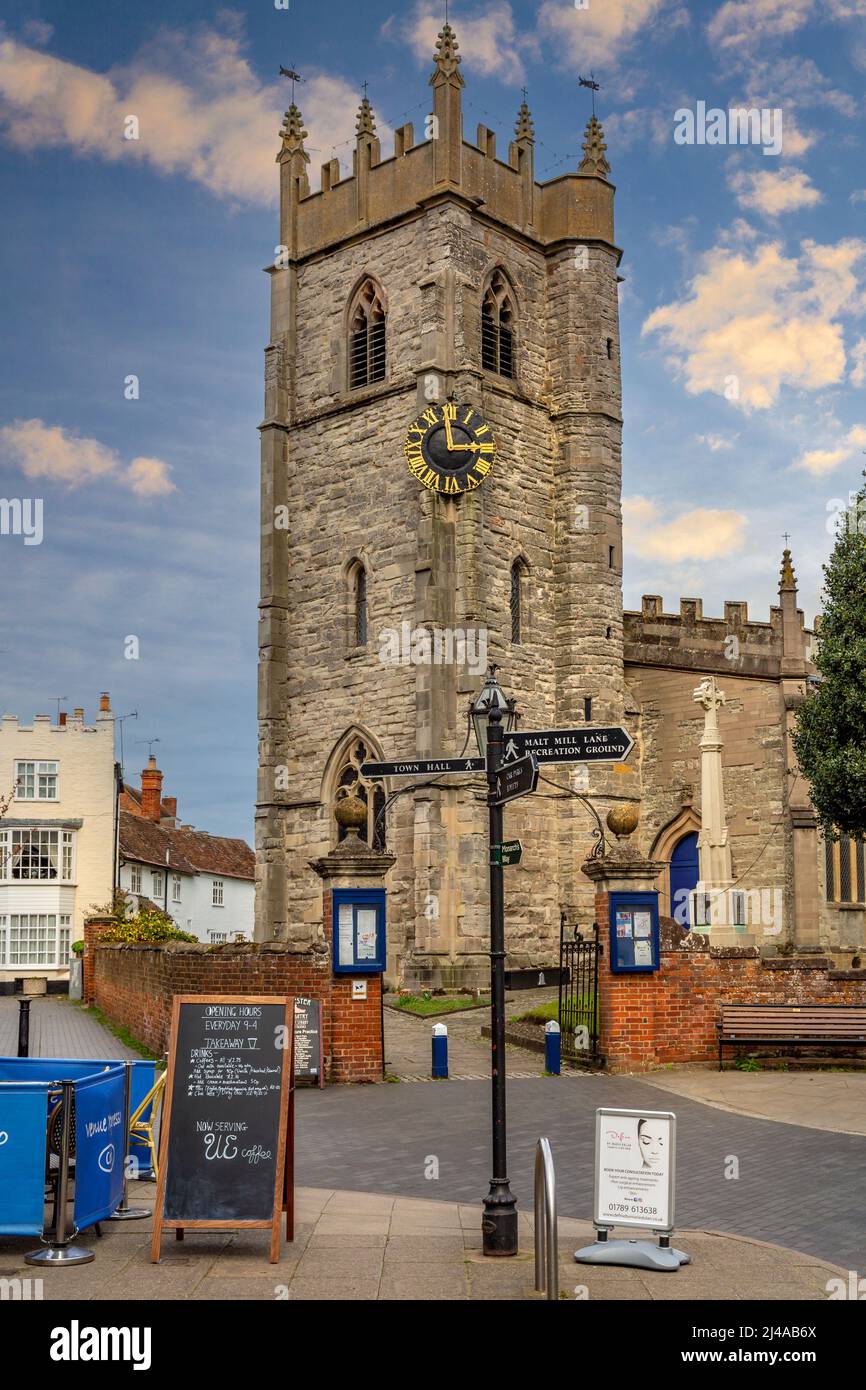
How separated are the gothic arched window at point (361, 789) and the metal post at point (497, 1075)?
20836mm

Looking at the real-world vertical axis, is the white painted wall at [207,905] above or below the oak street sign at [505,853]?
below

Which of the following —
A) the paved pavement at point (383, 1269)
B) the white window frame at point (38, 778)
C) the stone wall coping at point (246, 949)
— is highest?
the white window frame at point (38, 778)

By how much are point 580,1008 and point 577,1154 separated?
6.69 m

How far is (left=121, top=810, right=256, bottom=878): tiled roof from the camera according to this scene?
49.1m

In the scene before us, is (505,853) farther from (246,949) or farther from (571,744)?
(246,949)

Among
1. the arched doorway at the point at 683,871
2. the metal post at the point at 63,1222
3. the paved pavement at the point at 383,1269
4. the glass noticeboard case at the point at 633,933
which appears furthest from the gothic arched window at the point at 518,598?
the metal post at the point at 63,1222

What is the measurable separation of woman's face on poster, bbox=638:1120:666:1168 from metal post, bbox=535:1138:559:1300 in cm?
88

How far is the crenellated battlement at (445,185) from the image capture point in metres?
31.4

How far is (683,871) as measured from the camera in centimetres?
3291

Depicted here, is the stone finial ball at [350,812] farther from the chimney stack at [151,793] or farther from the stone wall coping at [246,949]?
the chimney stack at [151,793]

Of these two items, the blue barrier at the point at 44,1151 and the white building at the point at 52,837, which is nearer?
the blue barrier at the point at 44,1151

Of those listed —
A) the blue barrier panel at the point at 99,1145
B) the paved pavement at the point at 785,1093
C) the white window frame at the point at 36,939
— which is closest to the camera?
the blue barrier panel at the point at 99,1145
